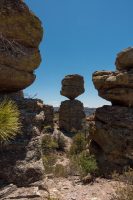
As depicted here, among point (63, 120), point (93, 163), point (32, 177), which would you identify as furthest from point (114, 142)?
point (63, 120)

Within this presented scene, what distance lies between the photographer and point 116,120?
1923 centimetres

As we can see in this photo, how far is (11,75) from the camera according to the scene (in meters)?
13.6

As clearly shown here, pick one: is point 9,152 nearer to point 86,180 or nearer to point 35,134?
point 35,134

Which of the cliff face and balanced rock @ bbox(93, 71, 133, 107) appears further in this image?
balanced rock @ bbox(93, 71, 133, 107)

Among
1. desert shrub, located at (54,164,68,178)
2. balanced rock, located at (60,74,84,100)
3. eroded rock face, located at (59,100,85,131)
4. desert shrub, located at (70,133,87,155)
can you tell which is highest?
balanced rock, located at (60,74,84,100)

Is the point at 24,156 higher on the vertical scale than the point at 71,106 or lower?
lower

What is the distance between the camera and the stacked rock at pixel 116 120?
18812mm

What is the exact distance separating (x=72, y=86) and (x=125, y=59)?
2404 centimetres

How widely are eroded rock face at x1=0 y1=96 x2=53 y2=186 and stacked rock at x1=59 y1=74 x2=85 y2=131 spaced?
29916mm

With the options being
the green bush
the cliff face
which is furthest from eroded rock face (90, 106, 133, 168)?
the green bush

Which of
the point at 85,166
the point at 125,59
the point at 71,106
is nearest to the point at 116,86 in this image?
the point at 125,59

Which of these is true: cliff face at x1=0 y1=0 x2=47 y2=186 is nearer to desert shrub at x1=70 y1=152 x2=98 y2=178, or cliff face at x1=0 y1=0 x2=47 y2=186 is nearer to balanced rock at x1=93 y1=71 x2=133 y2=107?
desert shrub at x1=70 y1=152 x2=98 y2=178

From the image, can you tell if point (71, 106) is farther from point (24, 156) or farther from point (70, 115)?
point (24, 156)

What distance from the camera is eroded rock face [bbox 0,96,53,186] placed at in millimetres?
10320
